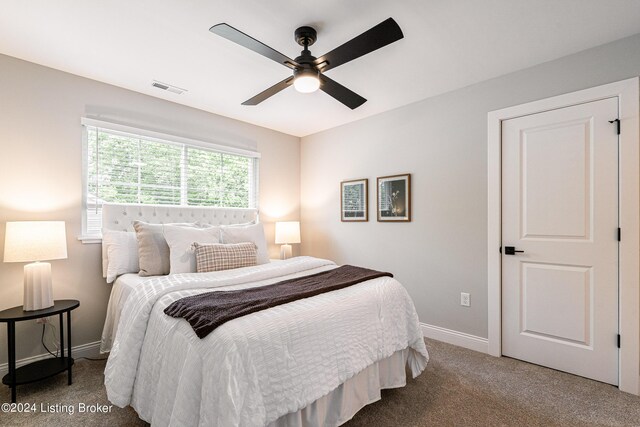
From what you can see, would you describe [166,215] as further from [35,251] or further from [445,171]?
[445,171]

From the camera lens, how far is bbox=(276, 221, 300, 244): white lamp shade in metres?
3.96

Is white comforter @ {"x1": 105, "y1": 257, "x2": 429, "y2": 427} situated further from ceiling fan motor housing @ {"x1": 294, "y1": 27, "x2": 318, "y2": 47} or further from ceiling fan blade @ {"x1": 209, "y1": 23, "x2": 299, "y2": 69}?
ceiling fan motor housing @ {"x1": 294, "y1": 27, "x2": 318, "y2": 47}

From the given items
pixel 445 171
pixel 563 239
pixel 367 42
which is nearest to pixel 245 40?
pixel 367 42

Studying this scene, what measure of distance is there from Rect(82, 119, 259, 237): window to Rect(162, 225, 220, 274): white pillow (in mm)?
725

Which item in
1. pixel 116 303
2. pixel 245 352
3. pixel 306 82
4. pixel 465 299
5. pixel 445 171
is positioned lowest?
pixel 465 299

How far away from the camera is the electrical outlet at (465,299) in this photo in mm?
2883

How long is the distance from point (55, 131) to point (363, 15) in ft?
8.69

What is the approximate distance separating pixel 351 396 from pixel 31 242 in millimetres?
2380

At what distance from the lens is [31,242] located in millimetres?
2092

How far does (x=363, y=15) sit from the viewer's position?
1.88 m

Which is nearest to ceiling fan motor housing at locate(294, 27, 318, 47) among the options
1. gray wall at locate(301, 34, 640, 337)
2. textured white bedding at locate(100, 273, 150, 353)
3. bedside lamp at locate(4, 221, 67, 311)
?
gray wall at locate(301, 34, 640, 337)

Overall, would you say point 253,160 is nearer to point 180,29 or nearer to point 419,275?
point 180,29

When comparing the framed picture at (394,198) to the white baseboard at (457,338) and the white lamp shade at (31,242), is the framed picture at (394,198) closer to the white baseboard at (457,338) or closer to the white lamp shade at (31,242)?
the white baseboard at (457,338)

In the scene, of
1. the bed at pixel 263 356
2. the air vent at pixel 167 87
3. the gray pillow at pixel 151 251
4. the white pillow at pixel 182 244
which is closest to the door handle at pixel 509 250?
the bed at pixel 263 356
